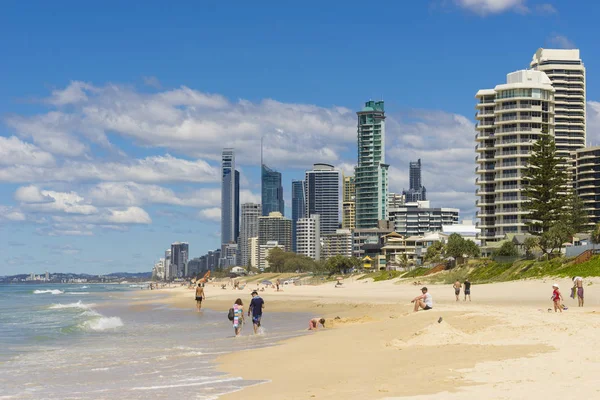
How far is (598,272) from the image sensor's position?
2007 inches

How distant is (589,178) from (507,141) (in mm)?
56354

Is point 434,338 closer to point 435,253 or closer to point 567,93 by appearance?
point 435,253

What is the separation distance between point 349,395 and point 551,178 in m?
68.2

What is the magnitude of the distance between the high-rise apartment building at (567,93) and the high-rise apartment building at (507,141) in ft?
210

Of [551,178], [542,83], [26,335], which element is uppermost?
[542,83]

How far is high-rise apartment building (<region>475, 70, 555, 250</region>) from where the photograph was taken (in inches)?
4264

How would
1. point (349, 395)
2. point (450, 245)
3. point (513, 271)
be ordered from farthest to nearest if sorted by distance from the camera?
point (450, 245)
point (513, 271)
point (349, 395)

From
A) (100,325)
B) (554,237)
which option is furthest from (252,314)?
(554,237)

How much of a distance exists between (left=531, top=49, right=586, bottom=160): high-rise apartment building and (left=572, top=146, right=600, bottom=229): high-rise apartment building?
1117cm

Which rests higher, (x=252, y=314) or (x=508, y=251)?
(x=508, y=251)

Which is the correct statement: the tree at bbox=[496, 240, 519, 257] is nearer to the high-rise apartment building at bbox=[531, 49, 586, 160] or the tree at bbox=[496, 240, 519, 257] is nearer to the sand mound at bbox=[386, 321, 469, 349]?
the sand mound at bbox=[386, 321, 469, 349]

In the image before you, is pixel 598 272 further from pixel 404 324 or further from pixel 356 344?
pixel 356 344

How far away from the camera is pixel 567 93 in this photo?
178 metres

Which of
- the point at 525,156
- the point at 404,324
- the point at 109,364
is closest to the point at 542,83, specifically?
the point at 525,156
